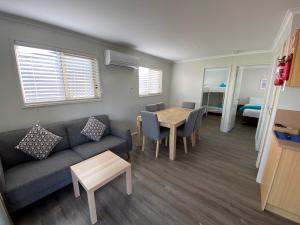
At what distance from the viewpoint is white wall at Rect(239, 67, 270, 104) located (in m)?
6.07

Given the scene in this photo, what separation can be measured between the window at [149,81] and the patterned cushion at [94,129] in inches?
71.5

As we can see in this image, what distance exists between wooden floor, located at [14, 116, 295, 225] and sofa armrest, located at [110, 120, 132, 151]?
44 centimetres

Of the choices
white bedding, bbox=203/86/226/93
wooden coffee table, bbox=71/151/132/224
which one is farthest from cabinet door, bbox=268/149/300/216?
white bedding, bbox=203/86/226/93

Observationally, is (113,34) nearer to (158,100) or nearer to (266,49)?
(158,100)

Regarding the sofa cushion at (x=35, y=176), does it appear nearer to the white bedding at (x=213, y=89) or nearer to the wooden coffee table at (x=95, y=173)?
the wooden coffee table at (x=95, y=173)

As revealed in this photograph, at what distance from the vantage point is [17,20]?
5.91ft

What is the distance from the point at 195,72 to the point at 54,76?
4091 mm

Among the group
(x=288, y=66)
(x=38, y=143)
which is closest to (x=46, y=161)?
(x=38, y=143)

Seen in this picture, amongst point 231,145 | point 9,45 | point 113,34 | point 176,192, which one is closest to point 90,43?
point 113,34

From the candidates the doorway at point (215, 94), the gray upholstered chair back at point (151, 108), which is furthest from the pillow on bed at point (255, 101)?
the gray upholstered chair back at point (151, 108)

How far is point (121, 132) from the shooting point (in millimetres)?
2551

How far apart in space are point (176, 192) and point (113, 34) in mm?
2814

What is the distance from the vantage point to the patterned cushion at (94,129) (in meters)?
2.36

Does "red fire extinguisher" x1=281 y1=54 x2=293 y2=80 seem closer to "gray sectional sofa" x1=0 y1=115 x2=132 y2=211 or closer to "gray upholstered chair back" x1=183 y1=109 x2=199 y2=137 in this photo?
"gray upholstered chair back" x1=183 y1=109 x2=199 y2=137
